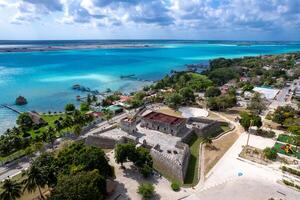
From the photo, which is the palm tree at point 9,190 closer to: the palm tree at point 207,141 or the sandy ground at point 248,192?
the sandy ground at point 248,192

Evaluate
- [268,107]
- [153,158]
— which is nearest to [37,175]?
[153,158]

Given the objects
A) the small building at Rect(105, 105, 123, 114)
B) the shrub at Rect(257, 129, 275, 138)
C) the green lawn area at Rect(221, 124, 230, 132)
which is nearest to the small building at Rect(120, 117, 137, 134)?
the small building at Rect(105, 105, 123, 114)

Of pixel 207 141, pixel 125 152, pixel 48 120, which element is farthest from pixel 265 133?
pixel 48 120

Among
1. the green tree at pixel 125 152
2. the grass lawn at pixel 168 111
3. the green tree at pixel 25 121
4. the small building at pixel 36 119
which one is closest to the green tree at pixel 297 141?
the grass lawn at pixel 168 111

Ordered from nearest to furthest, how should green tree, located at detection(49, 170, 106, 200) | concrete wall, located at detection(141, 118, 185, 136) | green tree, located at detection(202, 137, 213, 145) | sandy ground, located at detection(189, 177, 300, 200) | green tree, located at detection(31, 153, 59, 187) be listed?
green tree, located at detection(49, 170, 106, 200)
green tree, located at detection(31, 153, 59, 187)
sandy ground, located at detection(189, 177, 300, 200)
green tree, located at detection(202, 137, 213, 145)
concrete wall, located at detection(141, 118, 185, 136)

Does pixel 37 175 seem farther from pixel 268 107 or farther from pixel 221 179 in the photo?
pixel 268 107

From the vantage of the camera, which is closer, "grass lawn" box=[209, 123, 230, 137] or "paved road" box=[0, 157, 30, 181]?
"paved road" box=[0, 157, 30, 181]

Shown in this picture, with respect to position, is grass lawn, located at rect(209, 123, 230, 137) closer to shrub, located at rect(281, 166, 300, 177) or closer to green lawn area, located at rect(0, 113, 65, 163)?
shrub, located at rect(281, 166, 300, 177)

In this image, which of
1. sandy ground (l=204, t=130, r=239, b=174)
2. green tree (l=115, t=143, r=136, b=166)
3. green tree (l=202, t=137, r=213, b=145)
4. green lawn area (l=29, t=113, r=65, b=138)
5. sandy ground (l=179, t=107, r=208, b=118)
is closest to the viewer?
green tree (l=115, t=143, r=136, b=166)
